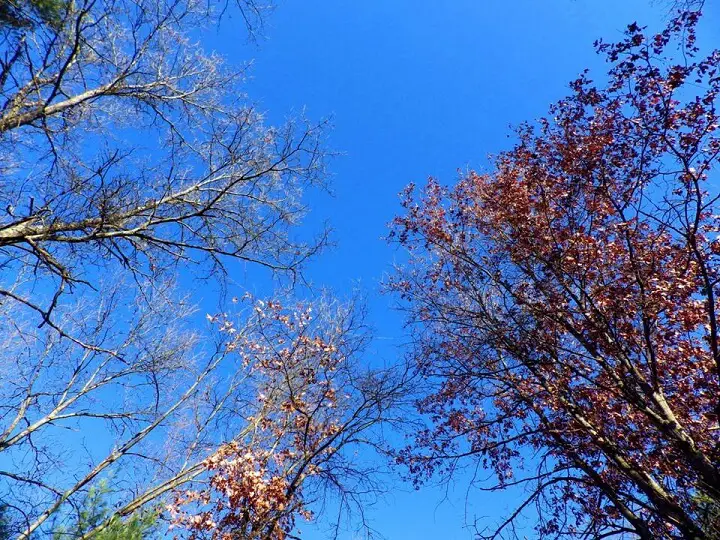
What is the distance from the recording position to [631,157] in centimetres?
504

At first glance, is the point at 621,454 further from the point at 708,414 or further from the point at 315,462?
the point at 315,462

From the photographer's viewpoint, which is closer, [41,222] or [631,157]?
[41,222]

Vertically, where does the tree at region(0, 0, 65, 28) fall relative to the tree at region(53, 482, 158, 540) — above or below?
above

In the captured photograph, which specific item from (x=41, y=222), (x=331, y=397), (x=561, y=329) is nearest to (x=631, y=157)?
(x=561, y=329)

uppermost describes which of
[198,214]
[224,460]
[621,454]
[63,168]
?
[198,214]

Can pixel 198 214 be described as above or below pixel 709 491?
above

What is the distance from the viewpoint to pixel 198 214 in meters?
5.55

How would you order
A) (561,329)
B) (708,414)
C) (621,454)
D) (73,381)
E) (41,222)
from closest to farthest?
(41,222) < (621,454) < (708,414) < (561,329) < (73,381)

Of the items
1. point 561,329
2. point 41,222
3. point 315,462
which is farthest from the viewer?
point 315,462

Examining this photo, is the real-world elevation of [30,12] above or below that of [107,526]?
above

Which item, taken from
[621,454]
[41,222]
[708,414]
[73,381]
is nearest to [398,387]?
[621,454]

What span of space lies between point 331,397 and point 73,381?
6069 millimetres

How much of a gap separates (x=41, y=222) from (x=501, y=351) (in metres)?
6.26

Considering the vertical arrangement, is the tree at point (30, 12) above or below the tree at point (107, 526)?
above
